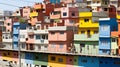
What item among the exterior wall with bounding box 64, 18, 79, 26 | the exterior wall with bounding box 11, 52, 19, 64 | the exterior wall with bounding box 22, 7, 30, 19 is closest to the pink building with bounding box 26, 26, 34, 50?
the exterior wall with bounding box 11, 52, 19, 64

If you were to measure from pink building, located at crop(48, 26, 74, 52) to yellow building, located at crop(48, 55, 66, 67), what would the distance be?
1.28 m

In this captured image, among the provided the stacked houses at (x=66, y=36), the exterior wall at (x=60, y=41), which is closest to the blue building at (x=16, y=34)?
the stacked houses at (x=66, y=36)

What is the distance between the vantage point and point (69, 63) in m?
48.8

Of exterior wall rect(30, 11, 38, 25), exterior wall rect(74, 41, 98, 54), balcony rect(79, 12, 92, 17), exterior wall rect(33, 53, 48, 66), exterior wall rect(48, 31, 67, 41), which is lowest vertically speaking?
Result: exterior wall rect(33, 53, 48, 66)

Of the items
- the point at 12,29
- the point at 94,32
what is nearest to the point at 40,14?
the point at 12,29

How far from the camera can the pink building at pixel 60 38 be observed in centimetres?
5141

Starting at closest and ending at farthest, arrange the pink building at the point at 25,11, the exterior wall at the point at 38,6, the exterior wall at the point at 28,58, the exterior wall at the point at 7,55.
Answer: the exterior wall at the point at 28,58, the exterior wall at the point at 7,55, the exterior wall at the point at 38,6, the pink building at the point at 25,11

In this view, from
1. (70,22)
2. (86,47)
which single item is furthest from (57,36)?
(86,47)

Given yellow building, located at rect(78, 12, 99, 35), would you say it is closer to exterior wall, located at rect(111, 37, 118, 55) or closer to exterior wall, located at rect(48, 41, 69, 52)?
exterior wall, located at rect(48, 41, 69, 52)

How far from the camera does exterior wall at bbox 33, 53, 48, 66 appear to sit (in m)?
54.3

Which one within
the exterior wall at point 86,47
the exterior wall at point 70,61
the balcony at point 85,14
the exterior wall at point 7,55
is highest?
the balcony at point 85,14

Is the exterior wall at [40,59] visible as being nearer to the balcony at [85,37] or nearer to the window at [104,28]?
the balcony at [85,37]

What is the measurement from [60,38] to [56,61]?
367 centimetres

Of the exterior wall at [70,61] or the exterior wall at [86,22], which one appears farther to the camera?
the exterior wall at [86,22]
